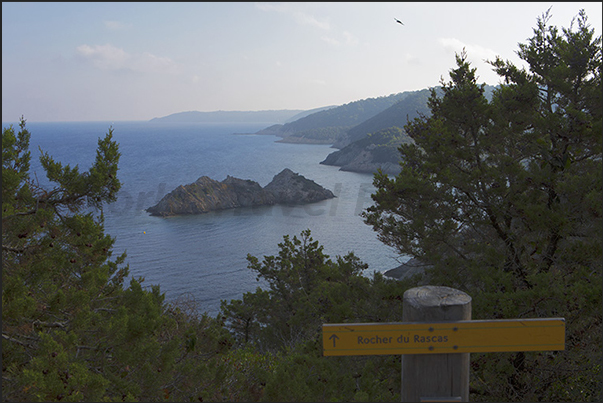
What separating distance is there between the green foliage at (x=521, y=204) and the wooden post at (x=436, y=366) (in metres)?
3.92

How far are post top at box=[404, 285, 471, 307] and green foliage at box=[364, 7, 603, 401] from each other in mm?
3905

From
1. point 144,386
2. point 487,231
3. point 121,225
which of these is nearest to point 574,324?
point 487,231

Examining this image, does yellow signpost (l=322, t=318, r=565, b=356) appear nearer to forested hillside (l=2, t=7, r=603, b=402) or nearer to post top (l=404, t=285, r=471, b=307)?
post top (l=404, t=285, r=471, b=307)

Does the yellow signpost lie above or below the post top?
below

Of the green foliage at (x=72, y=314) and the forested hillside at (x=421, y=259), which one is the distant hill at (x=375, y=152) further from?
the green foliage at (x=72, y=314)

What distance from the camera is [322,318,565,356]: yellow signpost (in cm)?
265

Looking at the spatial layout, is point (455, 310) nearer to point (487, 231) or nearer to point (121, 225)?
point (487, 231)

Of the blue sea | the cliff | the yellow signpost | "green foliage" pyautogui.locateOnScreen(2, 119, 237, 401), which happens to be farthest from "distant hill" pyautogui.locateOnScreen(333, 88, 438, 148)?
the yellow signpost

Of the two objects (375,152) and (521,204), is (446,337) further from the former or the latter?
(375,152)

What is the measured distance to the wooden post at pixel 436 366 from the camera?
8.78 ft

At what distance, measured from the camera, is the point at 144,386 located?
4.78 m

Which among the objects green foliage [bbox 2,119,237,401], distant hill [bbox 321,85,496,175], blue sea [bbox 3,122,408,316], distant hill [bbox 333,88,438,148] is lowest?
blue sea [bbox 3,122,408,316]

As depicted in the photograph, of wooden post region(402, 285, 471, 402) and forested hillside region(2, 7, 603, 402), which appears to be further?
forested hillside region(2, 7, 603, 402)

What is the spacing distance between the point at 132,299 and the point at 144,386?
1343 millimetres
